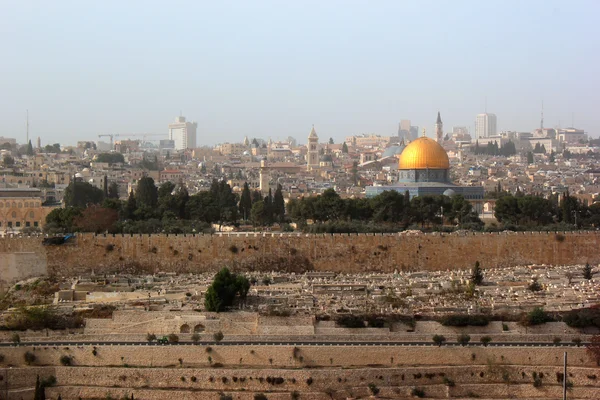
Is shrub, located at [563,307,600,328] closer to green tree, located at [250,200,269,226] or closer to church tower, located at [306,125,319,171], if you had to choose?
green tree, located at [250,200,269,226]

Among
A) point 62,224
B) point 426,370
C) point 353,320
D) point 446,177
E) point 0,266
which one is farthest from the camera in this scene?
point 446,177

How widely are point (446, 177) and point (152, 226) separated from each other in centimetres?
2359

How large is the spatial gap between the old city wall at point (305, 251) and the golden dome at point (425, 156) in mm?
22173

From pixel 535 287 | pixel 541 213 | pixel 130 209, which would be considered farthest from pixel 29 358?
pixel 541 213

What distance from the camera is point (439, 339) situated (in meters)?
29.2

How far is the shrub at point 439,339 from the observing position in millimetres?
29234

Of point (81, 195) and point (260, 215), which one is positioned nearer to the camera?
point (260, 215)

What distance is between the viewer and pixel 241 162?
129 m

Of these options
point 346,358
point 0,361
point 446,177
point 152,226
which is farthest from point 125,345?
point 446,177

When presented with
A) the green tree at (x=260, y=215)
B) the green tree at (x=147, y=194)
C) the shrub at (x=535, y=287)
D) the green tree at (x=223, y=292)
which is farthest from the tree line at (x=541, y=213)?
the green tree at (x=223, y=292)

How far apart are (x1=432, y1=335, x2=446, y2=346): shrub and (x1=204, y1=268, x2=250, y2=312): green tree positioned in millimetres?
5279

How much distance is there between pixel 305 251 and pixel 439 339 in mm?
11162

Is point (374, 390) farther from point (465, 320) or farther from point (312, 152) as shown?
point (312, 152)

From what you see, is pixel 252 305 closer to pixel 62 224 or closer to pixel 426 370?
pixel 426 370
